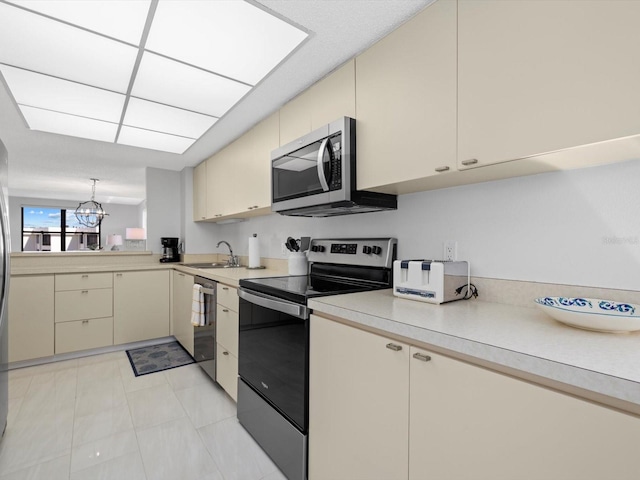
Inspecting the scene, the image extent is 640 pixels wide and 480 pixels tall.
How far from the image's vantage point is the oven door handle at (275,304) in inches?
58.0

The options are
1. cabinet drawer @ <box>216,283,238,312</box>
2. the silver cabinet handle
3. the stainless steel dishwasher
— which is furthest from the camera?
the stainless steel dishwasher

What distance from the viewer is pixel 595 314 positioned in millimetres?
878

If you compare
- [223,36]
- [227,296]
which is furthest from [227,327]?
[223,36]

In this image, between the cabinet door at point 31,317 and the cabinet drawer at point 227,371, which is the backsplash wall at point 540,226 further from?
the cabinet door at point 31,317

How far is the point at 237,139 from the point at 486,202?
Answer: 2.30m

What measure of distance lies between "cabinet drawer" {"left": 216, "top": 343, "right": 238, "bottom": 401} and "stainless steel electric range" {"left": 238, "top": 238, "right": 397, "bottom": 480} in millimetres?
148

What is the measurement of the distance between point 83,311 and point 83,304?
70 millimetres

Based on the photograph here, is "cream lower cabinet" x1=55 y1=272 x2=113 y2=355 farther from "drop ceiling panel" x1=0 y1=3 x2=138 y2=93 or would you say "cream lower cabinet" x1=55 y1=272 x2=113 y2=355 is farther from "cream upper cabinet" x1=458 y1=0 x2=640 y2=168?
"cream upper cabinet" x1=458 y1=0 x2=640 y2=168

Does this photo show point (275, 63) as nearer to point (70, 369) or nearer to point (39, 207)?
point (70, 369)

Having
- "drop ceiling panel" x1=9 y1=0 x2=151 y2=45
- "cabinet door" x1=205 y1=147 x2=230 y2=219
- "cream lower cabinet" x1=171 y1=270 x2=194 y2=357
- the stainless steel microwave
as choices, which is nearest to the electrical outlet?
the stainless steel microwave

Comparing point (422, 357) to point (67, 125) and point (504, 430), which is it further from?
point (67, 125)

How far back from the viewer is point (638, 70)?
0.81 meters

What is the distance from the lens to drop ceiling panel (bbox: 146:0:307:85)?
1.40 metres

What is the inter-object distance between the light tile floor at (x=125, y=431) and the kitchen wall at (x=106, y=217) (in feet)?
22.6
